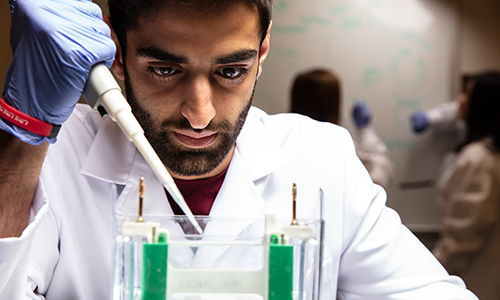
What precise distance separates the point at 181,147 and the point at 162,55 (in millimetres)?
201

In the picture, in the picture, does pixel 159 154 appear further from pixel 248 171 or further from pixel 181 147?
pixel 248 171

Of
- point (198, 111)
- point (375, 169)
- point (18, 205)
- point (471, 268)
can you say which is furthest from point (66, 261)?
point (471, 268)

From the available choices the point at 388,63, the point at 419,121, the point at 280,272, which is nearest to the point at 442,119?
the point at 419,121

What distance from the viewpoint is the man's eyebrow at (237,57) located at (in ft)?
3.18

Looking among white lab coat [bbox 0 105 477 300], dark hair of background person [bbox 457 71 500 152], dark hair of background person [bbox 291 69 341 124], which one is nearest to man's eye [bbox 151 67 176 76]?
white lab coat [bbox 0 105 477 300]

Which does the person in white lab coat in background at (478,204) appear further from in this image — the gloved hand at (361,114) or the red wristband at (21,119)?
the red wristband at (21,119)

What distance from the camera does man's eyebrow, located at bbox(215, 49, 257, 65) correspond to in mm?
968

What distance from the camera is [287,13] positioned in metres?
3.52

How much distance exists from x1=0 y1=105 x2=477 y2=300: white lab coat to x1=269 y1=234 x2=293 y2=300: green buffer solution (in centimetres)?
36

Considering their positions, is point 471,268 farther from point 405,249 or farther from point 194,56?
point 194,56

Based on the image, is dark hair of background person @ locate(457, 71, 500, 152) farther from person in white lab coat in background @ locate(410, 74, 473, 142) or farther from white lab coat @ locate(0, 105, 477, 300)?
white lab coat @ locate(0, 105, 477, 300)

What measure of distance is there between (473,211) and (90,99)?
2528 mm

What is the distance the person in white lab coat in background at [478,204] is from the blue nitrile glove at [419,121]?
2.12 ft

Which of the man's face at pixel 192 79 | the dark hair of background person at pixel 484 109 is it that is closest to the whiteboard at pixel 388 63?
the dark hair of background person at pixel 484 109
